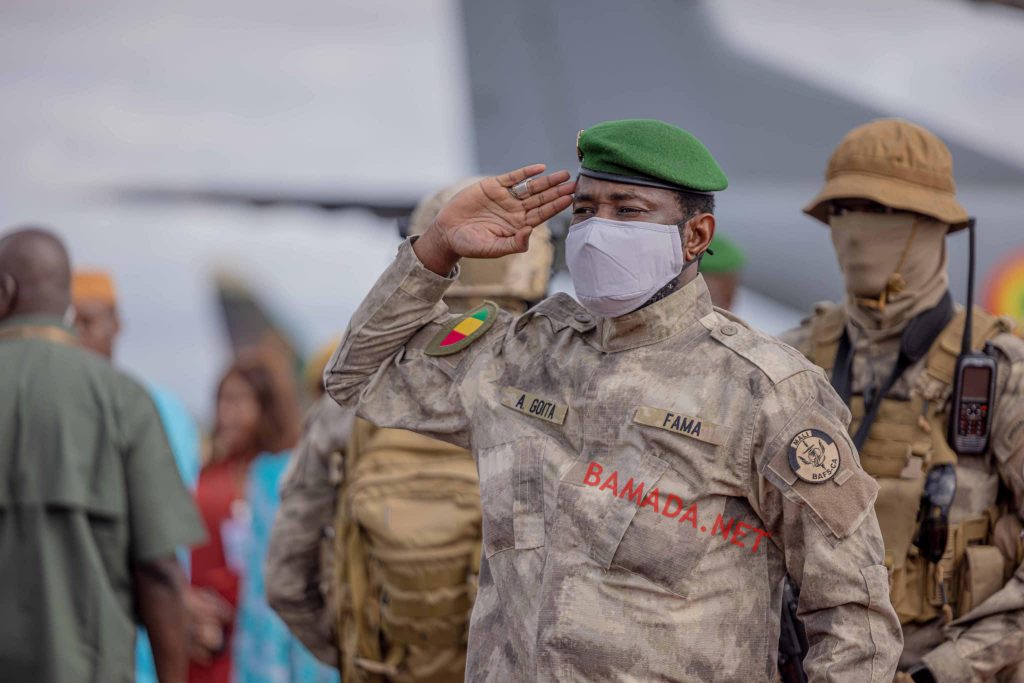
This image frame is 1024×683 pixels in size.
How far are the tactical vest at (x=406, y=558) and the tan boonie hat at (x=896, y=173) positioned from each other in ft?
3.93

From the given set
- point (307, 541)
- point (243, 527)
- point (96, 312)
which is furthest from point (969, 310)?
point (96, 312)

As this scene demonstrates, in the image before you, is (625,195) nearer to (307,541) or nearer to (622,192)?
(622,192)

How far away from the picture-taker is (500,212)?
2.58 m

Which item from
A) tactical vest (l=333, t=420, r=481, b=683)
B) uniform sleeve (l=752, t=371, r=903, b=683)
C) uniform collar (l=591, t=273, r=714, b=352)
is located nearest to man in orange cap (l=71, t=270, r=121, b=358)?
tactical vest (l=333, t=420, r=481, b=683)

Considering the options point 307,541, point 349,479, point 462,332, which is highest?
point 462,332

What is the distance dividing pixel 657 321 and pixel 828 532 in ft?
1.59

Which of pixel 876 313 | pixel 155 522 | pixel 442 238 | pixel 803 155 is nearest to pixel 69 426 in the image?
pixel 155 522

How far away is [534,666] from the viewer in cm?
235

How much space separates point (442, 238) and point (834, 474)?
862mm

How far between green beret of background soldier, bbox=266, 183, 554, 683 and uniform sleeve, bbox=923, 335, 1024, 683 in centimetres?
113

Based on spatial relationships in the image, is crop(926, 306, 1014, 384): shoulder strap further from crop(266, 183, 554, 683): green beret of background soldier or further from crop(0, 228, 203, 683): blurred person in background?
crop(0, 228, 203, 683): blurred person in background

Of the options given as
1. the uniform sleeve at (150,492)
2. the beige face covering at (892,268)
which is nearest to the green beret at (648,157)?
the beige face covering at (892,268)

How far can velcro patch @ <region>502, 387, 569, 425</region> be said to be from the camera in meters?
2.48

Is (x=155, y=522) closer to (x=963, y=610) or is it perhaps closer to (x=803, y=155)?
(x=963, y=610)
